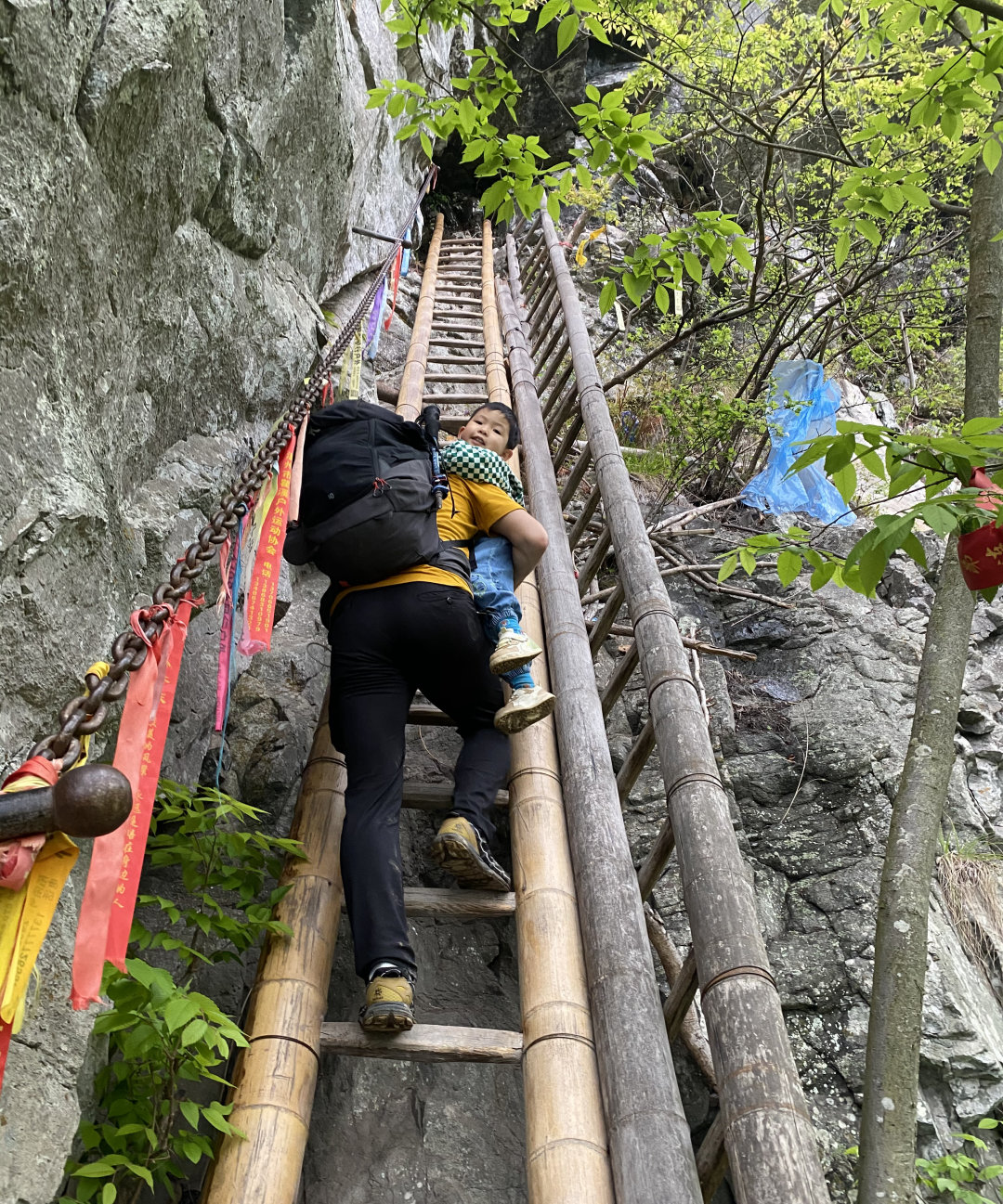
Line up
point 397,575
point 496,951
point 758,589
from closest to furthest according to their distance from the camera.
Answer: point 397,575
point 496,951
point 758,589

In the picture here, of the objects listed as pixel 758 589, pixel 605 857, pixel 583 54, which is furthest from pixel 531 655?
pixel 583 54

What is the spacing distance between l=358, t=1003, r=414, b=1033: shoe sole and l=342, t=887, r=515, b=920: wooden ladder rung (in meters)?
0.42

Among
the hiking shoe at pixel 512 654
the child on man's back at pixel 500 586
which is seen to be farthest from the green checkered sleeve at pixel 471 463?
the hiking shoe at pixel 512 654

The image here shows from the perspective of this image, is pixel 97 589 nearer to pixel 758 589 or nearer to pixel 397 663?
pixel 397 663

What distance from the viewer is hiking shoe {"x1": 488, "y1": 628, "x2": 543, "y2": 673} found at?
266cm

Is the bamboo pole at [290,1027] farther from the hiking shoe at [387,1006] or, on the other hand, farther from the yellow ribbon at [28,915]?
the yellow ribbon at [28,915]

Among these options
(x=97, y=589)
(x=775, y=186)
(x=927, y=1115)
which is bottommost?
(x=927, y=1115)

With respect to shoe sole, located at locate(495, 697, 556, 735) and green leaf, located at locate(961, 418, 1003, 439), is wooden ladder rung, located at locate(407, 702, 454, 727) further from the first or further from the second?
green leaf, located at locate(961, 418, 1003, 439)

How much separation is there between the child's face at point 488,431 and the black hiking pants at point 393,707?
1115 mm

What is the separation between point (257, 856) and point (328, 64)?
285 cm

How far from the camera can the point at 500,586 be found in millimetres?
2979

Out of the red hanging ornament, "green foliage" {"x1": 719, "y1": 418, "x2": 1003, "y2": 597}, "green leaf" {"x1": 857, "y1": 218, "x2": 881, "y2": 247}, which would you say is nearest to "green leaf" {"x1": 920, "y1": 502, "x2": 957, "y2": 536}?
Result: "green foliage" {"x1": 719, "y1": 418, "x2": 1003, "y2": 597}

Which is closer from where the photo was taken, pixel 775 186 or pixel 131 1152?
pixel 131 1152

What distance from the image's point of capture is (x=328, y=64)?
331 cm
